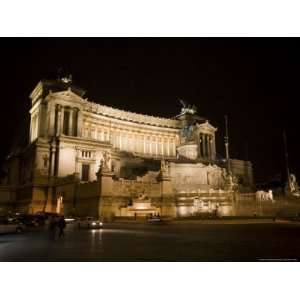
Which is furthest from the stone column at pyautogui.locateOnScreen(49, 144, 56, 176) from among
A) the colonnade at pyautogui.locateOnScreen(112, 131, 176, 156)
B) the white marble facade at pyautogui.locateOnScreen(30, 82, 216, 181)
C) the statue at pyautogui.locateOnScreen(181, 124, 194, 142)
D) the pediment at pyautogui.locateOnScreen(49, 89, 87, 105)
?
the statue at pyautogui.locateOnScreen(181, 124, 194, 142)

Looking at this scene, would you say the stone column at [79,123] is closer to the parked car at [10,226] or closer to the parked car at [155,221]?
the parked car at [10,226]

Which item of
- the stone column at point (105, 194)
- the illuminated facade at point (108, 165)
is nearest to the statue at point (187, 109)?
the illuminated facade at point (108, 165)

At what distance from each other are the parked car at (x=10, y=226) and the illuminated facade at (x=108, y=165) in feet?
25.6

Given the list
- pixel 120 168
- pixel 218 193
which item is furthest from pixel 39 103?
pixel 218 193

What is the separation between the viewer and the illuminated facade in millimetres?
37969

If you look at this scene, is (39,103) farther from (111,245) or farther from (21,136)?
(111,245)

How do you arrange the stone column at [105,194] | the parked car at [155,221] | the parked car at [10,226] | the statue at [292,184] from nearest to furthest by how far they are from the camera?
1. the parked car at [10,226]
2. the parked car at [155,221]
3. the stone column at [105,194]
4. the statue at [292,184]

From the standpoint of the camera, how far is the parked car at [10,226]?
26.1 metres

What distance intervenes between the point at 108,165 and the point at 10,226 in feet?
55.0

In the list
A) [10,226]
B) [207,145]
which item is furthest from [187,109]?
Result: [10,226]

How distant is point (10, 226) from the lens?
2881 cm

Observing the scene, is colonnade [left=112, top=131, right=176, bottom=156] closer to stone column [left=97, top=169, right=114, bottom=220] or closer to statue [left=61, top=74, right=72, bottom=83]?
statue [left=61, top=74, right=72, bottom=83]

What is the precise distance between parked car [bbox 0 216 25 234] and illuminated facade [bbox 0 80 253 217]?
7811 millimetres

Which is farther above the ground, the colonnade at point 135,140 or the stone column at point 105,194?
the colonnade at point 135,140
